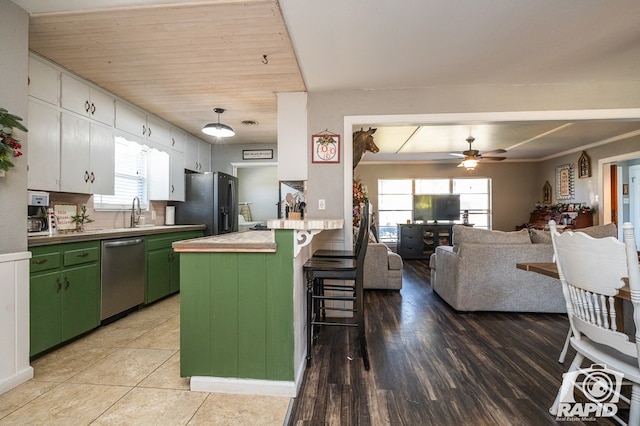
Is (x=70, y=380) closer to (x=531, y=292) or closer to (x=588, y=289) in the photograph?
(x=588, y=289)

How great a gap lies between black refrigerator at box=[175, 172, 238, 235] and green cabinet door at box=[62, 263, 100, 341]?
5.99 ft

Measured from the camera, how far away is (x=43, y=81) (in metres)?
2.58

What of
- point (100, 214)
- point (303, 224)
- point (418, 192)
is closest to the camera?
point (303, 224)

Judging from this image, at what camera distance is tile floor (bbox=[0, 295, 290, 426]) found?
1612mm

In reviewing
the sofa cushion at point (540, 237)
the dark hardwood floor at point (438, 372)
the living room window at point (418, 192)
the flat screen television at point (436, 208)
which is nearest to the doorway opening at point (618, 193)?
the living room window at point (418, 192)

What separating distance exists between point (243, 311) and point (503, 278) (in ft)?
9.03

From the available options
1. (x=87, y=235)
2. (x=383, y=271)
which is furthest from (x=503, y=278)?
(x=87, y=235)

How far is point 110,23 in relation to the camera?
211 centimetres

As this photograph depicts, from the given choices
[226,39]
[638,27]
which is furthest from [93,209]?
[638,27]

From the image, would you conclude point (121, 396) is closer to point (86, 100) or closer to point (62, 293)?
point (62, 293)

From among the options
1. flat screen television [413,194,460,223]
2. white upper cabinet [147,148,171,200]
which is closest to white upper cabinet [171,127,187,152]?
white upper cabinet [147,148,171,200]

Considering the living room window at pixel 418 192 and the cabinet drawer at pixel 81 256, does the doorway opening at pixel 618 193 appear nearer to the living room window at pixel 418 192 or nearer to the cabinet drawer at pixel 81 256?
the living room window at pixel 418 192

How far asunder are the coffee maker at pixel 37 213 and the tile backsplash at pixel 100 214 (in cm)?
21

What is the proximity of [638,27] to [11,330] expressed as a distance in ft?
15.1
